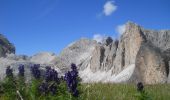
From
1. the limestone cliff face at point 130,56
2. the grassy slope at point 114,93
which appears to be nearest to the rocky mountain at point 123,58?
the limestone cliff face at point 130,56

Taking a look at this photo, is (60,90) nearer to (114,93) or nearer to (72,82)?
(72,82)

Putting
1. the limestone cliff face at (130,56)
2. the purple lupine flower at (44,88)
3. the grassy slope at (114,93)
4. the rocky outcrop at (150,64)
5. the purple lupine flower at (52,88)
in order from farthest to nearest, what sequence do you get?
the limestone cliff face at (130,56) < the rocky outcrop at (150,64) < the grassy slope at (114,93) < the purple lupine flower at (44,88) < the purple lupine flower at (52,88)

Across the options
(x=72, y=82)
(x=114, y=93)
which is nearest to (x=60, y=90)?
(x=72, y=82)

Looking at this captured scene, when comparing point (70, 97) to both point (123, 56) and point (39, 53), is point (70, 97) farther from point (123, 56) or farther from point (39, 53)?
point (39, 53)

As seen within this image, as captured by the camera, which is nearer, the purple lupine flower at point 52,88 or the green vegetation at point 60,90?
the green vegetation at point 60,90

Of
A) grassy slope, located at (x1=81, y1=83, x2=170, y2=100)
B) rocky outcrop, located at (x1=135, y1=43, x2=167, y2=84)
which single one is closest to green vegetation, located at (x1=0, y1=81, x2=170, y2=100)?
grassy slope, located at (x1=81, y1=83, x2=170, y2=100)

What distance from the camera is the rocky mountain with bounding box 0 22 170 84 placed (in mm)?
37812

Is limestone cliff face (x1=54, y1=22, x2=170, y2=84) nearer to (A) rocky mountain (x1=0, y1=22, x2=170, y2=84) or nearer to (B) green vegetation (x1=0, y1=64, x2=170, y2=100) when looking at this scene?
(A) rocky mountain (x1=0, y1=22, x2=170, y2=84)

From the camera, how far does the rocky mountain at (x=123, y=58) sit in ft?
124

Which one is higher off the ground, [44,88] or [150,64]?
[150,64]

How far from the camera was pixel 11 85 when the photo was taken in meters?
15.0

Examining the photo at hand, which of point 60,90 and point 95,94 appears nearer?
point 60,90

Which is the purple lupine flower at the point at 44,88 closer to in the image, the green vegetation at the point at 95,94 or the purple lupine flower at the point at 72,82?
the green vegetation at the point at 95,94

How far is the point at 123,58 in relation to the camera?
6244cm
